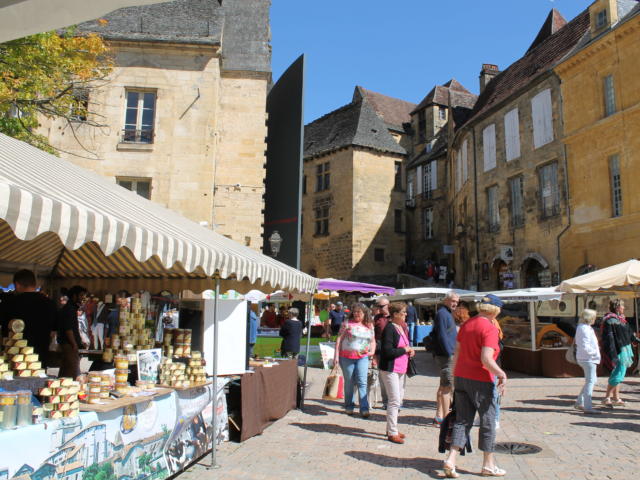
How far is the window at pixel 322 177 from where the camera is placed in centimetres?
3956

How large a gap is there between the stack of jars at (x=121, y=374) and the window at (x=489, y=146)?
22978 mm

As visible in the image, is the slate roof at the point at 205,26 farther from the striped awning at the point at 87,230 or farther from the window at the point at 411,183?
the window at the point at 411,183

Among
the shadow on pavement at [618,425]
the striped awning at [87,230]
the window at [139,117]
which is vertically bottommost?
the shadow on pavement at [618,425]

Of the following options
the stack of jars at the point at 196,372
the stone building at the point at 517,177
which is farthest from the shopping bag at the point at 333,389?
the stone building at the point at 517,177

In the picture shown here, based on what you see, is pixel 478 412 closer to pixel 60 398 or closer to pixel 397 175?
pixel 60 398

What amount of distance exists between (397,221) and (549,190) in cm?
1739

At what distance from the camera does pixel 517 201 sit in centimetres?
Result: 2389

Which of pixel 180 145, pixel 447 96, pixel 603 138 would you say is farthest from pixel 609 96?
pixel 447 96

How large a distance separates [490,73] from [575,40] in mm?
9997

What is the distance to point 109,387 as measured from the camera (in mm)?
4387

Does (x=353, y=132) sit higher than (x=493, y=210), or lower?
higher

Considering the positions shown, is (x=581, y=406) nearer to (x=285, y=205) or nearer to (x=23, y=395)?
(x=23, y=395)

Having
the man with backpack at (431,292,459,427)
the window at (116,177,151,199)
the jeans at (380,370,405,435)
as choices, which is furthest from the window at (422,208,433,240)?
the jeans at (380,370,405,435)

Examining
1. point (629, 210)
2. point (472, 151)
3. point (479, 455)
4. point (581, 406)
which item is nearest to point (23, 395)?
point (479, 455)
